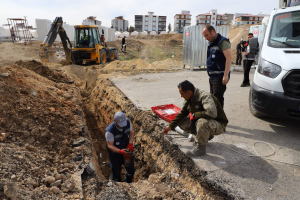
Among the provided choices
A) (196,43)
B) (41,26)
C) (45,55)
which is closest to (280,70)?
(196,43)

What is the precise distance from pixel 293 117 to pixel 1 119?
17.3 ft

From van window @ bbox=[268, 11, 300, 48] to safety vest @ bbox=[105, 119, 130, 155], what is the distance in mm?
3315

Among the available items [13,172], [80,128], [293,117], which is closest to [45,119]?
[80,128]

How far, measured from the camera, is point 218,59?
149 inches

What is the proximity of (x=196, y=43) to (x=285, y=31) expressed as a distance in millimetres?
6785

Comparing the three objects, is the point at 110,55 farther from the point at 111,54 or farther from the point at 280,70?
the point at 280,70

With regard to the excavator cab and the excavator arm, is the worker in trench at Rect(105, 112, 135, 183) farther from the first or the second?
the excavator cab

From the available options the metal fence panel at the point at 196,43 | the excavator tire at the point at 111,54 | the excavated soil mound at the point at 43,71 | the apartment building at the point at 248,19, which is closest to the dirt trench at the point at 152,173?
the excavated soil mound at the point at 43,71

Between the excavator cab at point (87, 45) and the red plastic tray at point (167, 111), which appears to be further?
the excavator cab at point (87, 45)

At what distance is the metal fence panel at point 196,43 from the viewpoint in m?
10.5

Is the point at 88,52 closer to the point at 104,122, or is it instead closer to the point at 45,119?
the point at 104,122

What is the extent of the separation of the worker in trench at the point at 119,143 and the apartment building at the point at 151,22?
87641 mm

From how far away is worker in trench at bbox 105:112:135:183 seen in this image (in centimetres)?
382

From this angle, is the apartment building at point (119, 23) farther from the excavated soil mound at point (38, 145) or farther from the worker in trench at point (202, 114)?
the worker in trench at point (202, 114)
